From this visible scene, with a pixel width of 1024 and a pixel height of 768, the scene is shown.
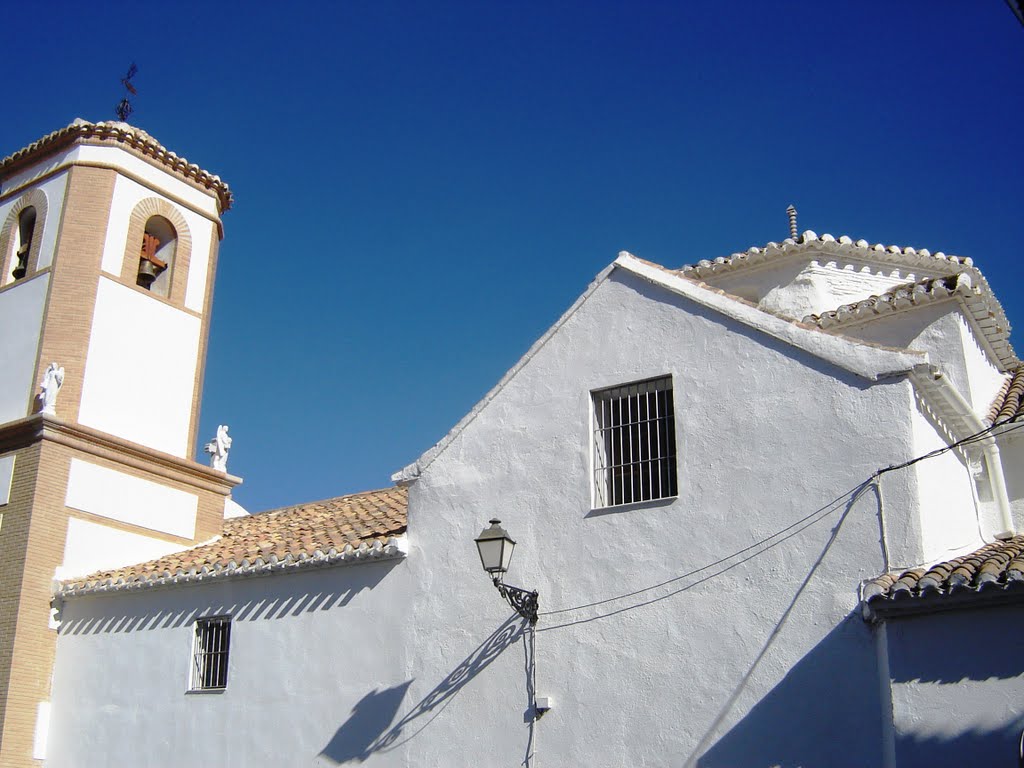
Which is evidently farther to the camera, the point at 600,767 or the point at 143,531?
the point at 143,531

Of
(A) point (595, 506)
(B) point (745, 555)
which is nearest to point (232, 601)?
(A) point (595, 506)

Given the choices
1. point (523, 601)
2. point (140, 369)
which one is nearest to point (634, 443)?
point (523, 601)

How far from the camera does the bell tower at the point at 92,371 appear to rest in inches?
521

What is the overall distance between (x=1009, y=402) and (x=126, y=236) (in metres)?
12.1

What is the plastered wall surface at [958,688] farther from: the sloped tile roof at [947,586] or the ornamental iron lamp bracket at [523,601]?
the ornamental iron lamp bracket at [523,601]

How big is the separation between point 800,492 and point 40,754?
977cm

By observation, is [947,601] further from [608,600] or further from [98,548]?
[98,548]

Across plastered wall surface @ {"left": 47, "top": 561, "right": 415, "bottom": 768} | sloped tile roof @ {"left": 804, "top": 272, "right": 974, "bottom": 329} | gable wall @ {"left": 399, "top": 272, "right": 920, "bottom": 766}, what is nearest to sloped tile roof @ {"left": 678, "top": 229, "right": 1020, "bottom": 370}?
sloped tile roof @ {"left": 804, "top": 272, "right": 974, "bottom": 329}

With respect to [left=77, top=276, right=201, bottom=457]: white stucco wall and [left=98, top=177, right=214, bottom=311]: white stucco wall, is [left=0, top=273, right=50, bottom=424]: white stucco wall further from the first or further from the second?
[left=98, top=177, right=214, bottom=311]: white stucco wall

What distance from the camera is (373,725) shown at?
10.2 meters

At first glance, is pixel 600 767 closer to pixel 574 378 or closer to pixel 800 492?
pixel 800 492

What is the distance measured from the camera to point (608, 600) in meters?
9.24

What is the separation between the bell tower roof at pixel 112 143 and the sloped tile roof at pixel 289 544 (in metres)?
5.60

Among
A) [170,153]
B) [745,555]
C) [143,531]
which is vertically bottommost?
[745,555]
